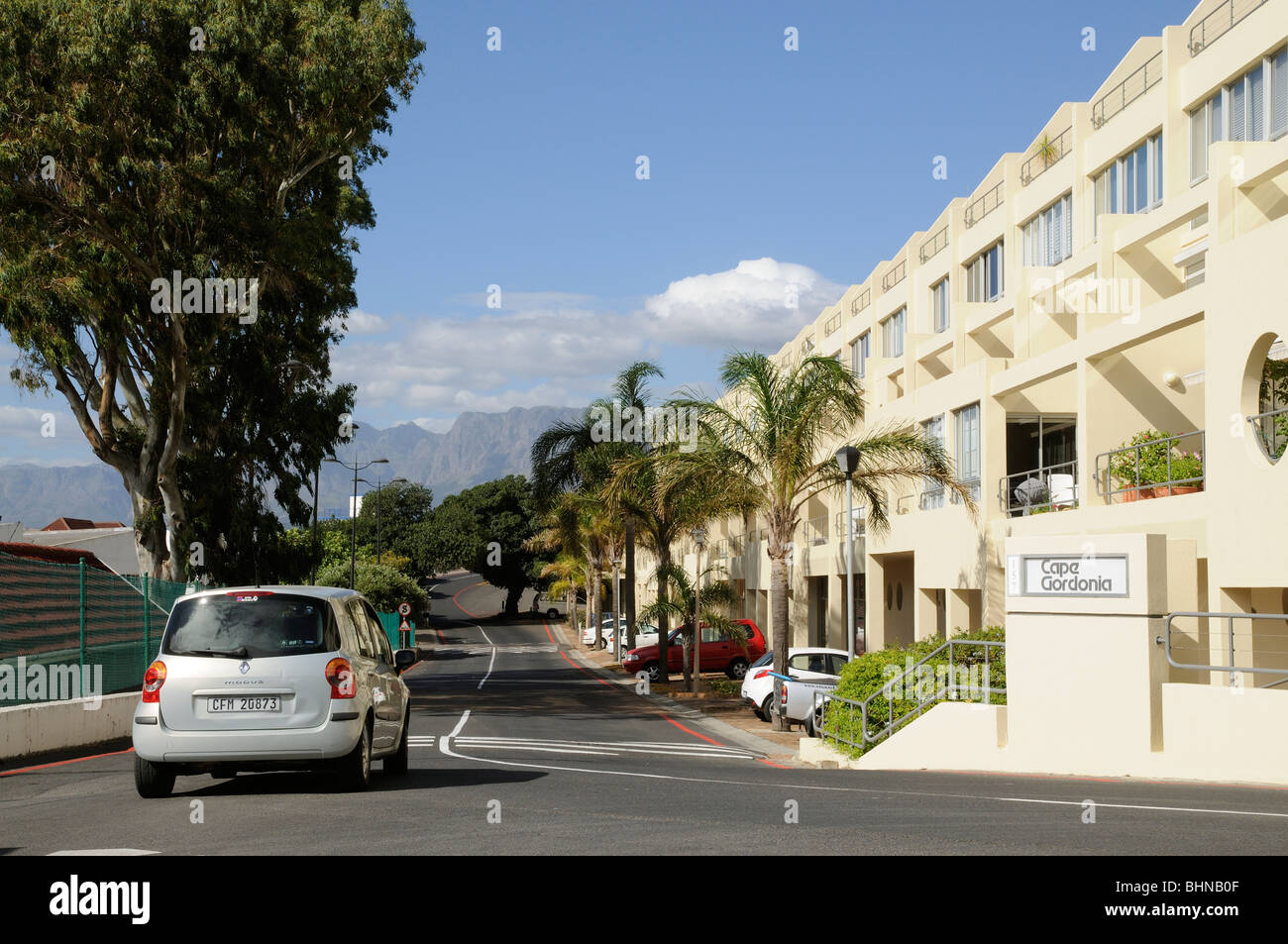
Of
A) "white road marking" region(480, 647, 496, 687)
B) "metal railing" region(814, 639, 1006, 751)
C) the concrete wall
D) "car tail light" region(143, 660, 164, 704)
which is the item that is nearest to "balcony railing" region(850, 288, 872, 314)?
"white road marking" region(480, 647, 496, 687)

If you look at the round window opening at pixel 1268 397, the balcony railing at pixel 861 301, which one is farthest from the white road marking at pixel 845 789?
the balcony railing at pixel 861 301

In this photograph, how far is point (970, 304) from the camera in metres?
30.8

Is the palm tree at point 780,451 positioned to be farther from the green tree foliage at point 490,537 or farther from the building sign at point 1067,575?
the green tree foliage at point 490,537

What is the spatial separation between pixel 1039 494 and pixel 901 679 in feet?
24.0

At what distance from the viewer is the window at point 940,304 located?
35.7 meters

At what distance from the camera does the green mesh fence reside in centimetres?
1553

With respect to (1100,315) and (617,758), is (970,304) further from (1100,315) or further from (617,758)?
(617,758)

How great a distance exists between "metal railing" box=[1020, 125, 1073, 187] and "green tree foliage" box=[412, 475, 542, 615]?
7285cm

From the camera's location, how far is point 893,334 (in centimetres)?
4044

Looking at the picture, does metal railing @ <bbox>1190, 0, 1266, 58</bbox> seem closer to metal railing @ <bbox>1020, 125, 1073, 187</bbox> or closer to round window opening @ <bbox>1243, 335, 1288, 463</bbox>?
metal railing @ <bbox>1020, 125, 1073, 187</bbox>

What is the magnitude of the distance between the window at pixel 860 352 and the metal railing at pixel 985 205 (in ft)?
28.1

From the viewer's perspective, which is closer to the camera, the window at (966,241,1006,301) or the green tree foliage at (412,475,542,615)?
the window at (966,241,1006,301)
